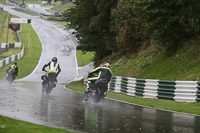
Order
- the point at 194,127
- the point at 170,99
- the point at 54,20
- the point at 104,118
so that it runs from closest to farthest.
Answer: the point at 194,127, the point at 104,118, the point at 170,99, the point at 54,20

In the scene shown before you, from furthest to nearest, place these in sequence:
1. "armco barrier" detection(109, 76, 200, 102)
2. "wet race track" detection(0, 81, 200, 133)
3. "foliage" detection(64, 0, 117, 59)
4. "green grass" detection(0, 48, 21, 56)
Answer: "green grass" detection(0, 48, 21, 56) → "foliage" detection(64, 0, 117, 59) → "armco barrier" detection(109, 76, 200, 102) → "wet race track" detection(0, 81, 200, 133)

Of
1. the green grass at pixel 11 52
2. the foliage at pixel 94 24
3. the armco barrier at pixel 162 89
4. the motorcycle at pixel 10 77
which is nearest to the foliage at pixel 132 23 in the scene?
the foliage at pixel 94 24

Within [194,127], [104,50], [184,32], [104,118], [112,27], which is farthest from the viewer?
[104,50]

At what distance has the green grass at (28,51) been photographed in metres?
50.7

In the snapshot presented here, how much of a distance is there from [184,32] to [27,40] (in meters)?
59.2

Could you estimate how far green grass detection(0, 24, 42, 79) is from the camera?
50.7 m

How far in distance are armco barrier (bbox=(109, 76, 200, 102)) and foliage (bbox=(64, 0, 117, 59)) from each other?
12.7 meters

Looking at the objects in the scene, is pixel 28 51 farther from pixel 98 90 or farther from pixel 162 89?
pixel 98 90

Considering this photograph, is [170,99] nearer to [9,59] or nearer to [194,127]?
[194,127]

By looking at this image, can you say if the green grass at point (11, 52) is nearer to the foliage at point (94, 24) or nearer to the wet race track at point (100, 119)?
the foliage at point (94, 24)

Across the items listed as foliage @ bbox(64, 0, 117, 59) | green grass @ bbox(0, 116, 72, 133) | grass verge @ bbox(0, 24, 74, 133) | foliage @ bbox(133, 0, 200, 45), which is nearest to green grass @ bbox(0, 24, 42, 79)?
grass verge @ bbox(0, 24, 74, 133)

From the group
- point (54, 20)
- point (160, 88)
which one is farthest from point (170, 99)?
point (54, 20)

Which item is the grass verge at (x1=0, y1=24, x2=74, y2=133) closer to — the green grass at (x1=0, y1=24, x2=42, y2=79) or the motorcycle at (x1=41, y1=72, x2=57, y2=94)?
the green grass at (x1=0, y1=24, x2=42, y2=79)

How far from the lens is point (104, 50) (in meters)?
40.7
